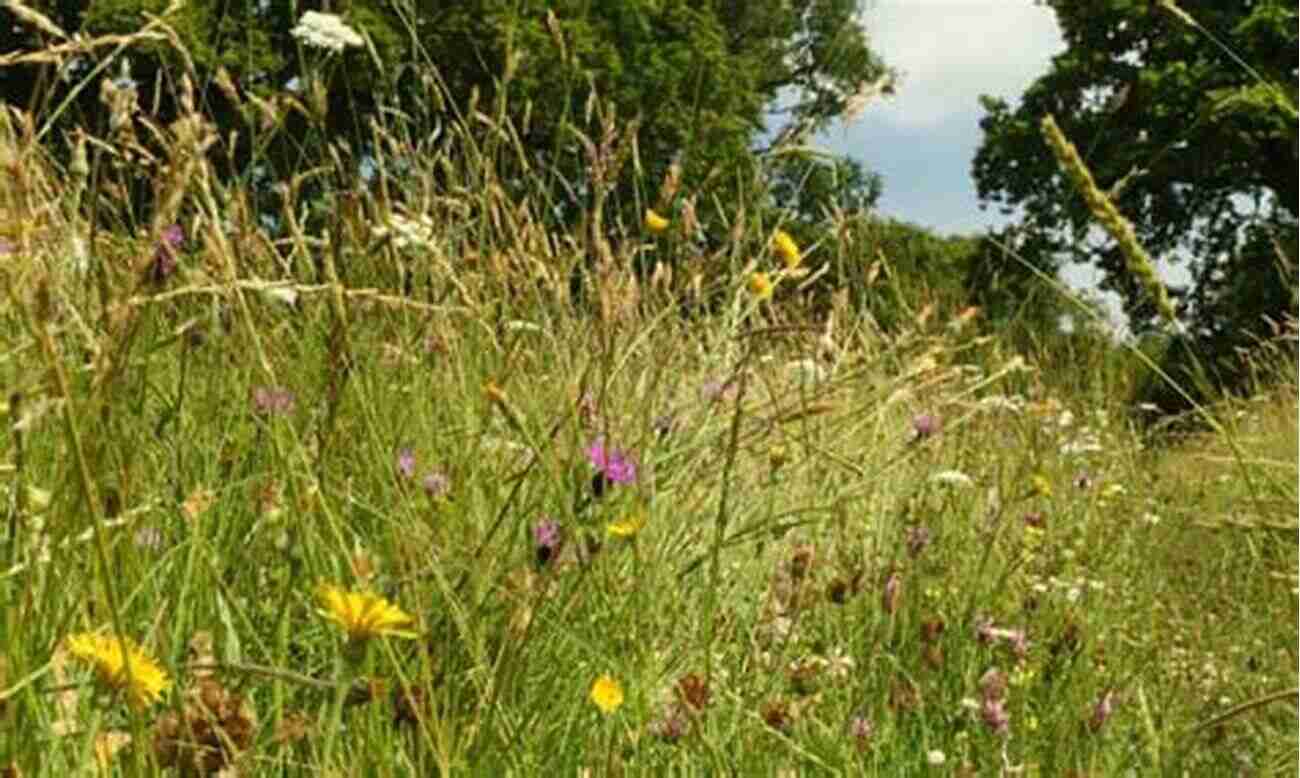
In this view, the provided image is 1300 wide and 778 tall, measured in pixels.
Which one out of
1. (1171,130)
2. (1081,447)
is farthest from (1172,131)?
(1081,447)

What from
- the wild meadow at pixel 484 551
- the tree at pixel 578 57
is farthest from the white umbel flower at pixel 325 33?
the tree at pixel 578 57

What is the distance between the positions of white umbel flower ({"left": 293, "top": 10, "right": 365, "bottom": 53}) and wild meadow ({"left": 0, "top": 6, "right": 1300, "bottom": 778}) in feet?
0.22

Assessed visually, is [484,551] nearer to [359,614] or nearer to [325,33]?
[359,614]

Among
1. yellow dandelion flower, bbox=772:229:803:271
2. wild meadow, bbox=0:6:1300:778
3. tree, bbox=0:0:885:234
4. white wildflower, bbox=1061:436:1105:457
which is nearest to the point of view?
wild meadow, bbox=0:6:1300:778

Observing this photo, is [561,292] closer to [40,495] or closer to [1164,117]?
[40,495]

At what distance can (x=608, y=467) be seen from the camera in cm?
146

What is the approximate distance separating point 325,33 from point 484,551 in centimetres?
71

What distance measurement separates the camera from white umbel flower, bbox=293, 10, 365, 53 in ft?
5.74

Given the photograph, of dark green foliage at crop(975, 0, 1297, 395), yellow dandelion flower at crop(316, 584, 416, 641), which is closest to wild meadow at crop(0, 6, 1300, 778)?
yellow dandelion flower at crop(316, 584, 416, 641)

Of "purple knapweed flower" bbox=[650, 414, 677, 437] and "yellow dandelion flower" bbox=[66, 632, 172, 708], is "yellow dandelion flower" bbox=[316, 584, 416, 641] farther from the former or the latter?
"purple knapweed flower" bbox=[650, 414, 677, 437]

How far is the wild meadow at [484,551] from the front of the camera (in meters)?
1.03

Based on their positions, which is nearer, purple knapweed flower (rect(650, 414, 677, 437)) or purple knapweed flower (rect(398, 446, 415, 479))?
purple knapweed flower (rect(398, 446, 415, 479))

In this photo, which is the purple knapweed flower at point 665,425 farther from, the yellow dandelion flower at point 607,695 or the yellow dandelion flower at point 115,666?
the yellow dandelion flower at point 115,666

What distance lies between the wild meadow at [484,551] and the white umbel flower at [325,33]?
2.6 inches
